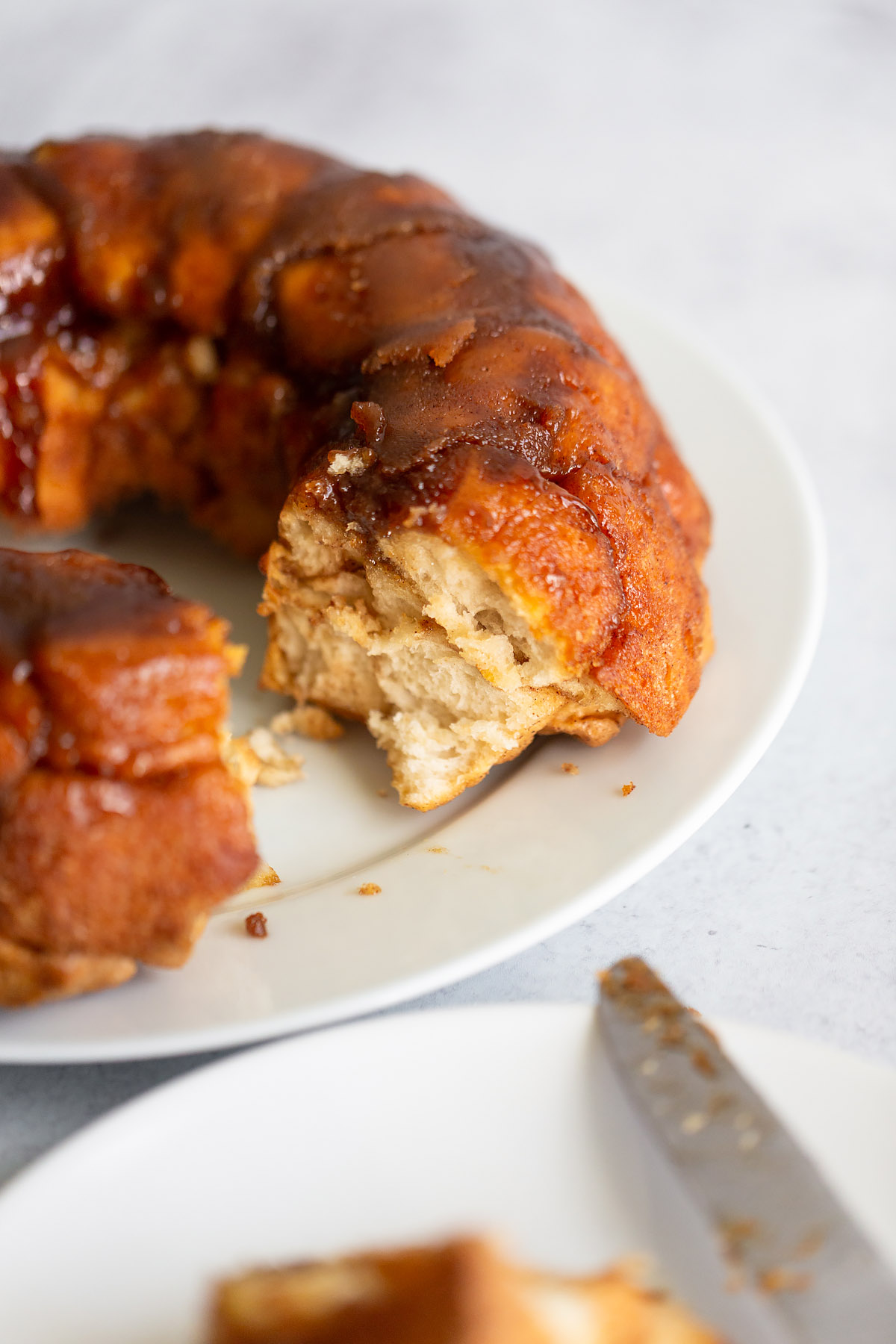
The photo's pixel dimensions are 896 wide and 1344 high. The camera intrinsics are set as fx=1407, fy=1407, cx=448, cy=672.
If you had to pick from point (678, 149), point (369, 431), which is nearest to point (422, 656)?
point (369, 431)

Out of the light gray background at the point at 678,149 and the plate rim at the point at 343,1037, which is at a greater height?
the light gray background at the point at 678,149

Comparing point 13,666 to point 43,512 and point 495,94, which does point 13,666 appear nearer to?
point 43,512

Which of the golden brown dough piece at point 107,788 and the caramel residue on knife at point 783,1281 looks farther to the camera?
the golden brown dough piece at point 107,788

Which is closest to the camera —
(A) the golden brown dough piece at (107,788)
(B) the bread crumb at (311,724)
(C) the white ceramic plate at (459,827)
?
(A) the golden brown dough piece at (107,788)

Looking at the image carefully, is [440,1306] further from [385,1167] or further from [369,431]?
[369,431]

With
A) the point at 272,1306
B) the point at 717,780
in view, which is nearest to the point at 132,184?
the point at 717,780

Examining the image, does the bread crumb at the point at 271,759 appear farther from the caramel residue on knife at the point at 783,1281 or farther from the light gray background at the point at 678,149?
the caramel residue on knife at the point at 783,1281

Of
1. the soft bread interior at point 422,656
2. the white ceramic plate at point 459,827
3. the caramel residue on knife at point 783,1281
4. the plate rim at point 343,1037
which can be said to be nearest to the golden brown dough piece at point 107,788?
the white ceramic plate at point 459,827

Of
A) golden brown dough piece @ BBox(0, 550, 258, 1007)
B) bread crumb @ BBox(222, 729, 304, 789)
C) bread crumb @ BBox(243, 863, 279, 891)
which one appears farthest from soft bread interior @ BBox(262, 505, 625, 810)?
golden brown dough piece @ BBox(0, 550, 258, 1007)
